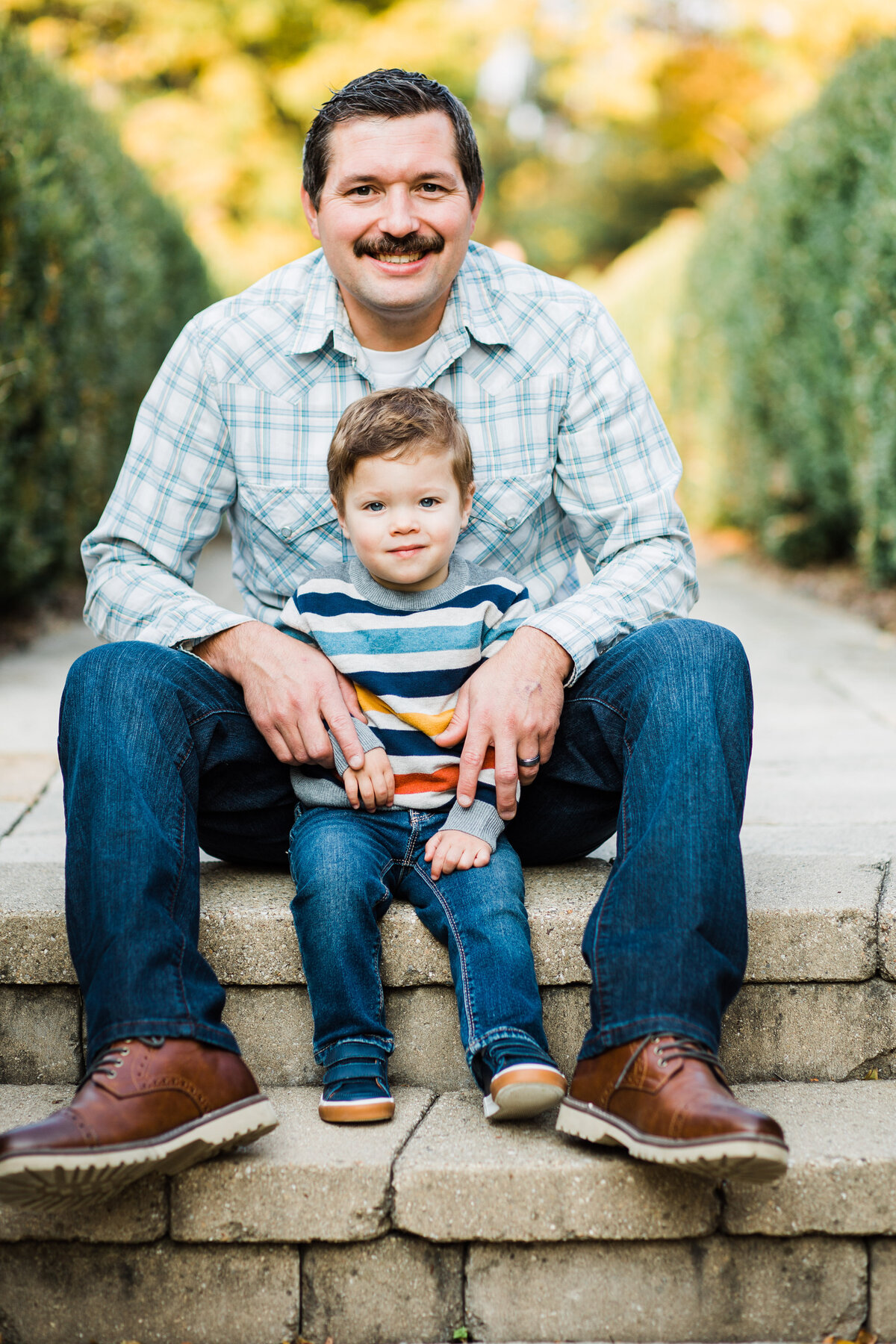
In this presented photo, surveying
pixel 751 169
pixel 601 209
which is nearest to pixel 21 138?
pixel 751 169

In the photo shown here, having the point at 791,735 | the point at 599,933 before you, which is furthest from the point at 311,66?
the point at 599,933

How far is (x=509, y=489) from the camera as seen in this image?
7.11ft

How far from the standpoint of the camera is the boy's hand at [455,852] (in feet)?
5.98

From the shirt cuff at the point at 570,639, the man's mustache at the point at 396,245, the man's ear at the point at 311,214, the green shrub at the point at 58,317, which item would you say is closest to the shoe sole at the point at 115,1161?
the shirt cuff at the point at 570,639

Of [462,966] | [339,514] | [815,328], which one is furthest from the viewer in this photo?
[815,328]

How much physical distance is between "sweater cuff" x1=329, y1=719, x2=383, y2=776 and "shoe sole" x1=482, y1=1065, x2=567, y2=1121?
525mm

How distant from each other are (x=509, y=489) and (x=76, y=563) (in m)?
4.47

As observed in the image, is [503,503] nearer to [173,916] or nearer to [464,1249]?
[173,916]

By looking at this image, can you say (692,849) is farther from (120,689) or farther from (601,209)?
(601,209)

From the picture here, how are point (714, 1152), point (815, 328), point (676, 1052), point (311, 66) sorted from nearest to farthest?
point (714, 1152) → point (676, 1052) → point (815, 328) → point (311, 66)

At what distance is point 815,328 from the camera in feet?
19.9

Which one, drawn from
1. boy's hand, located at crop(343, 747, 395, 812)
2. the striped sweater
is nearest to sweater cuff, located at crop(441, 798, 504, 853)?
the striped sweater

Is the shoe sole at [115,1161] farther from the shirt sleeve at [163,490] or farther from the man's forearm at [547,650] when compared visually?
the shirt sleeve at [163,490]

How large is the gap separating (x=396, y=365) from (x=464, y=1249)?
150 cm
